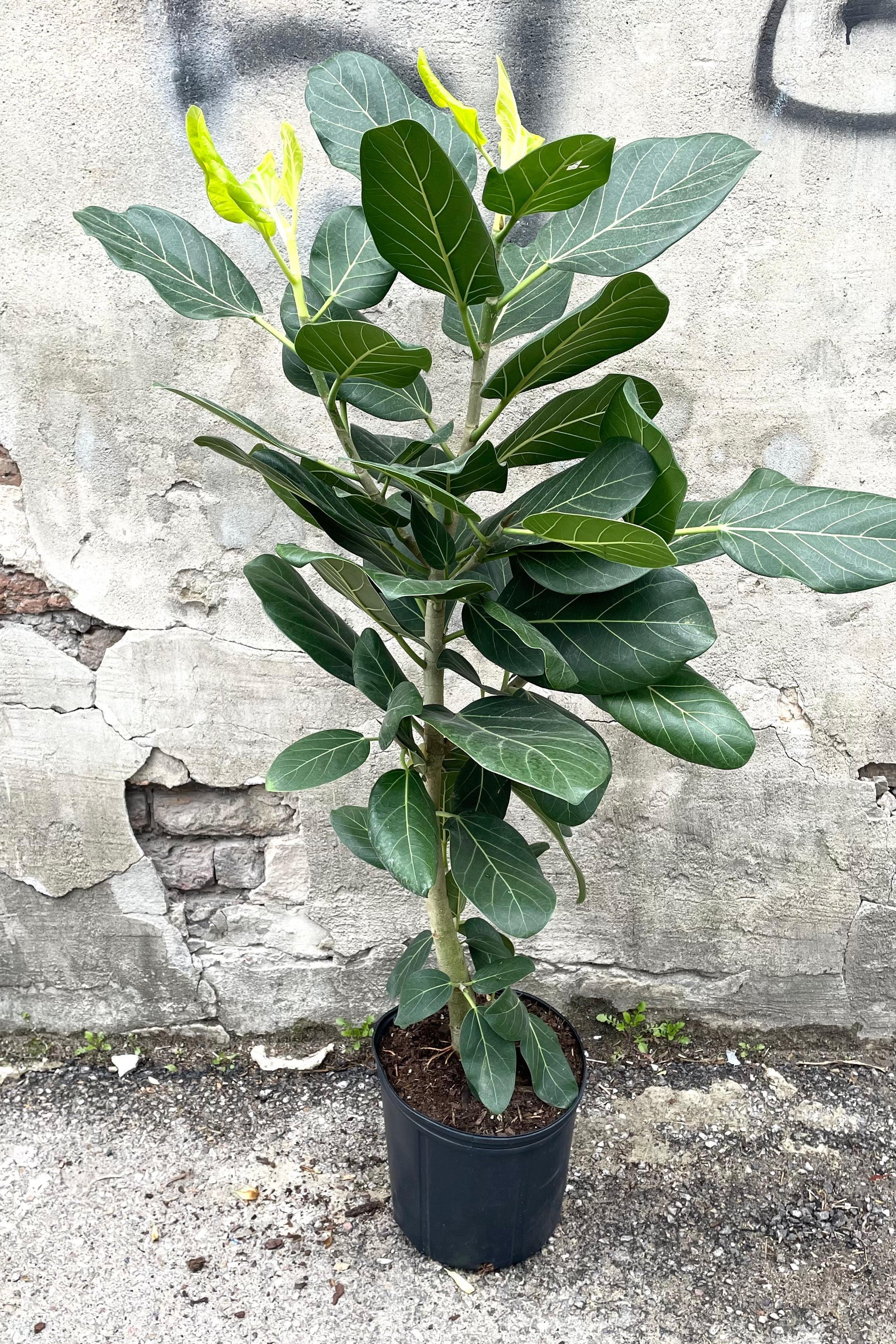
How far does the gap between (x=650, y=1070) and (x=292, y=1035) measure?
81cm

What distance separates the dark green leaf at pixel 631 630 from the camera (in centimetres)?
96

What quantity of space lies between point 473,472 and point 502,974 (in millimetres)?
748

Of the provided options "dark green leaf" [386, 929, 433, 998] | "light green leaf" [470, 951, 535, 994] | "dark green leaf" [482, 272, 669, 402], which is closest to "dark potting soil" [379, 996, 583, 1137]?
"dark green leaf" [386, 929, 433, 998]

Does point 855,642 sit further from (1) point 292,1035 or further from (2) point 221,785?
(1) point 292,1035

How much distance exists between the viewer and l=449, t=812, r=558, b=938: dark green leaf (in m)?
1.11

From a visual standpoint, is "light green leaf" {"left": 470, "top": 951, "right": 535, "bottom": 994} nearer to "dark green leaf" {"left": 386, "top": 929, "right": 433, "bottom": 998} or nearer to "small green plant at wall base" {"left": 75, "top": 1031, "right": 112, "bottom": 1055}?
"dark green leaf" {"left": 386, "top": 929, "right": 433, "bottom": 998}

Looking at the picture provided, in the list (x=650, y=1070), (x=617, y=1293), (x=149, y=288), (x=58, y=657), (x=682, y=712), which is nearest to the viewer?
(x=682, y=712)

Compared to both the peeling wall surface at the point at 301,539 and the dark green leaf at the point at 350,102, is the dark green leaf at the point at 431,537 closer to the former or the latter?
the dark green leaf at the point at 350,102

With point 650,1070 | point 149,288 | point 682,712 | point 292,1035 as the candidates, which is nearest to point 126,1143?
point 292,1035

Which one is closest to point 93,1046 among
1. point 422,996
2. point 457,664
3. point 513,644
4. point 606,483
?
point 422,996

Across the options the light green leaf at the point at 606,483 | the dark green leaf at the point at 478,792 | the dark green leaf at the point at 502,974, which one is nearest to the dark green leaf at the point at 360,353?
the light green leaf at the point at 606,483

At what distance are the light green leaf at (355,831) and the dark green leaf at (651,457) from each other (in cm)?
70

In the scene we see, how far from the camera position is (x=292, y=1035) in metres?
2.00

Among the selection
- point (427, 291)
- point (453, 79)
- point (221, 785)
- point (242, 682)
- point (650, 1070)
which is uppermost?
point (453, 79)
